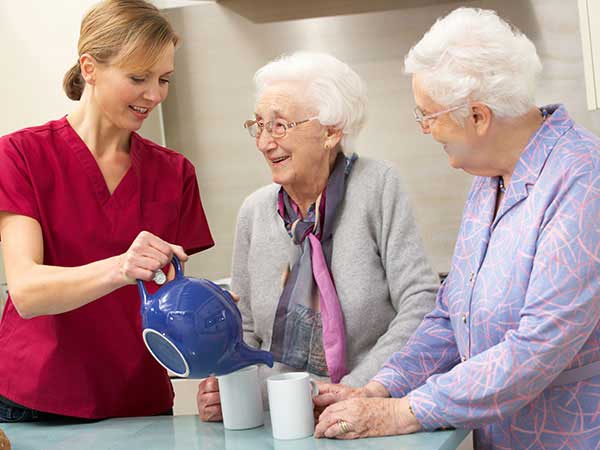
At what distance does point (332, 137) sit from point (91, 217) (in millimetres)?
492

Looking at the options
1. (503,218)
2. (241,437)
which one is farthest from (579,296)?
(241,437)

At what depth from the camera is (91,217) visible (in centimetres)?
155

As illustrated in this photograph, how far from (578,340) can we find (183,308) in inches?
21.6

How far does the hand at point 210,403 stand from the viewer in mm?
1396

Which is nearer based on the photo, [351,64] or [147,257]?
[147,257]

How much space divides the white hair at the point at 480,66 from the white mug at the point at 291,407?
0.47m

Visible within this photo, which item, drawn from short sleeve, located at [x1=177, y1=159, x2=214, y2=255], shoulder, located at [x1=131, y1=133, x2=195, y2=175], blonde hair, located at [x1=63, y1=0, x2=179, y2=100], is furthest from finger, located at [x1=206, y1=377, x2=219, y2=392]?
blonde hair, located at [x1=63, y1=0, x2=179, y2=100]

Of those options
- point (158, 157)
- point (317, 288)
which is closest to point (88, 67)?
point (158, 157)

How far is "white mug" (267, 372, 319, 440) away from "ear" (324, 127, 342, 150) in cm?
57

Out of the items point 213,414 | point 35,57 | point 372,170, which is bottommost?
point 213,414

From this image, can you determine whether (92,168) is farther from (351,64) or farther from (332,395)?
(351,64)

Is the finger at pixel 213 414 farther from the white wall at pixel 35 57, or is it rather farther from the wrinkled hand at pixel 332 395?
the white wall at pixel 35 57

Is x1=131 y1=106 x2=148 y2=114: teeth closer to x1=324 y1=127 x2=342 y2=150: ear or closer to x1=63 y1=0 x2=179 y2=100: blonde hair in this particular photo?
x1=63 y1=0 x2=179 y2=100: blonde hair

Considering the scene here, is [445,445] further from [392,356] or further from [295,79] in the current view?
[295,79]
